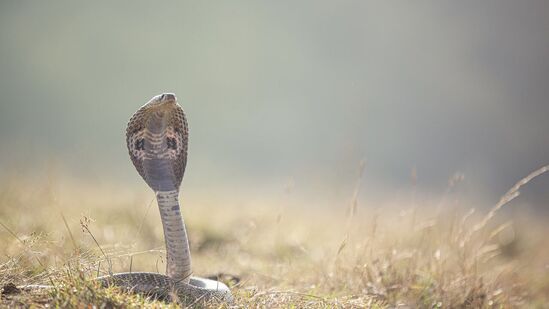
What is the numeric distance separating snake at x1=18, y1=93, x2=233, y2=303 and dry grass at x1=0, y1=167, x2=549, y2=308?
0.62 feet

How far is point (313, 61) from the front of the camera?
92688 millimetres

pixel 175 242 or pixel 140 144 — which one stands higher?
pixel 140 144

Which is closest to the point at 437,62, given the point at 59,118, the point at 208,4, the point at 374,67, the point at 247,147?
the point at 374,67

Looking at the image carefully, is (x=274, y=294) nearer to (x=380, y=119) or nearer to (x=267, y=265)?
(x=267, y=265)

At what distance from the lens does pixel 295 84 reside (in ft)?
275

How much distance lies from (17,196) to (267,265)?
342 centimetres

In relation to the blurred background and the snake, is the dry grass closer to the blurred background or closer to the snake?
the snake

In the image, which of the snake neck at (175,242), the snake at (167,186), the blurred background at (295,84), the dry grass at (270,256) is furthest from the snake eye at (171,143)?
the blurred background at (295,84)

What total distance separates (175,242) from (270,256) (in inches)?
130

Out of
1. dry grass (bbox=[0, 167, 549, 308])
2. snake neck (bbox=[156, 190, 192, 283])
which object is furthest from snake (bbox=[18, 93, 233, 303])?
dry grass (bbox=[0, 167, 549, 308])

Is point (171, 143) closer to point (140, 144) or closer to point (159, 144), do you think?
point (159, 144)

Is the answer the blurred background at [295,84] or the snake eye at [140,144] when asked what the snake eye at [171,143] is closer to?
A: the snake eye at [140,144]

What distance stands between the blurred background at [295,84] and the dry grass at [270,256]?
977 mm

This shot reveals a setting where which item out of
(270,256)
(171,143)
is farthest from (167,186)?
(270,256)
